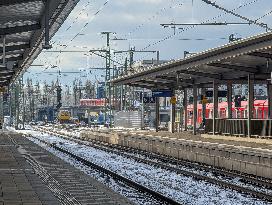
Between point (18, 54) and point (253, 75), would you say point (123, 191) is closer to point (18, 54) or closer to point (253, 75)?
point (253, 75)

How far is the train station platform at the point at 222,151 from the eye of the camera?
15156 mm

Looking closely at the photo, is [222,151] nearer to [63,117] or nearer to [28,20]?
[28,20]

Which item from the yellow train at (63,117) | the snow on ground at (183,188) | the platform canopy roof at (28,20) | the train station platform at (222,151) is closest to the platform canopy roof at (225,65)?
the train station platform at (222,151)

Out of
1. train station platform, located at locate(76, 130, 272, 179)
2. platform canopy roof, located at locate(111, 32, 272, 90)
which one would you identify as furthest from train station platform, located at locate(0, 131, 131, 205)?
platform canopy roof, located at locate(111, 32, 272, 90)

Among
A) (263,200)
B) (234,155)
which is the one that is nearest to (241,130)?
(234,155)

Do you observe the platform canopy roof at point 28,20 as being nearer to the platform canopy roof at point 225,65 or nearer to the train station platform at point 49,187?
the train station platform at point 49,187

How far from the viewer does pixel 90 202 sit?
9.97 metres

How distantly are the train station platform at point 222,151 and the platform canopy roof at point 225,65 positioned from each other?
265 cm

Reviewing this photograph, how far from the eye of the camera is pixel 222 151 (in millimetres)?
17750

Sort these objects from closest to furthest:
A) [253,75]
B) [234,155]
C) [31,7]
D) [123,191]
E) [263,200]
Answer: [263,200] < [123,191] < [31,7] < [234,155] < [253,75]

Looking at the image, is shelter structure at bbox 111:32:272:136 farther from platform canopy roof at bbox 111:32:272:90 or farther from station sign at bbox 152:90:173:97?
station sign at bbox 152:90:173:97

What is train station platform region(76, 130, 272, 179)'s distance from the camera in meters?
15.2

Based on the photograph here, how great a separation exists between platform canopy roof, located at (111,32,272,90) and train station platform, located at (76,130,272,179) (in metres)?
2.65

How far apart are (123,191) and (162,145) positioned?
12.5 metres
